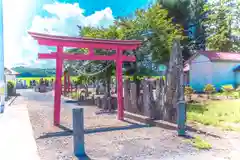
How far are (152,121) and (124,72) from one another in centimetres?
476

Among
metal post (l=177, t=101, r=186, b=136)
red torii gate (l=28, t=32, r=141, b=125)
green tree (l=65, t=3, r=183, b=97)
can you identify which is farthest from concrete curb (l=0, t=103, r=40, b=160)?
green tree (l=65, t=3, r=183, b=97)

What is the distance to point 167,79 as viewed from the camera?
637 centimetres

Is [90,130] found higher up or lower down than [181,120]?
lower down

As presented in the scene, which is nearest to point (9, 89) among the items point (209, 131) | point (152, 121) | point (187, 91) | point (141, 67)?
point (141, 67)

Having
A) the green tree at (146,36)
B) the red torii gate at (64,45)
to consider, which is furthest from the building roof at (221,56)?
the red torii gate at (64,45)

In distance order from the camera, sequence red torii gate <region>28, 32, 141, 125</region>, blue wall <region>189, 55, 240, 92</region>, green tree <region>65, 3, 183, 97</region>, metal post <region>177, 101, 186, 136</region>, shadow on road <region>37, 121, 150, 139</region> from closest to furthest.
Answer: metal post <region>177, 101, 186, 136</region>, shadow on road <region>37, 121, 150, 139</region>, red torii gate <region>28, 32, 141, 125</region>, green tree <region>65, 3, 183, 97</region>, blue wall <region>189, 55, 240, 92</region>

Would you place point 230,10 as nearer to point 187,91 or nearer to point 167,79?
point 167,79

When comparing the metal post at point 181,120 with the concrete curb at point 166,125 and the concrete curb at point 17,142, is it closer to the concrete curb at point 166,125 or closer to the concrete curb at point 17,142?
the concrete curb at point 166,125

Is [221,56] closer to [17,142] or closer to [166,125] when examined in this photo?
[166,125]

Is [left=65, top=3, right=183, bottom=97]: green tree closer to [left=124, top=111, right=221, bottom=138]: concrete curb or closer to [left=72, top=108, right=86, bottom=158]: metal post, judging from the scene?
[left=124, top=111, right=221, bottom=138]: concrete curb

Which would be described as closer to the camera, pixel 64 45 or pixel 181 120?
pixel 181 120

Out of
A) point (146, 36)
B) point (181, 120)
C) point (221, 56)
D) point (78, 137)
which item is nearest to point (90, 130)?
point (78, 137)

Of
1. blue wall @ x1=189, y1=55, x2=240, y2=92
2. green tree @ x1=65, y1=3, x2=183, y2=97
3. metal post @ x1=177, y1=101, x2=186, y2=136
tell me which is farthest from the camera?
blue wall @ x1=189, y1=55, x2=240, y2=92

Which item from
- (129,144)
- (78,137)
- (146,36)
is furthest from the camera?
(146,36)
